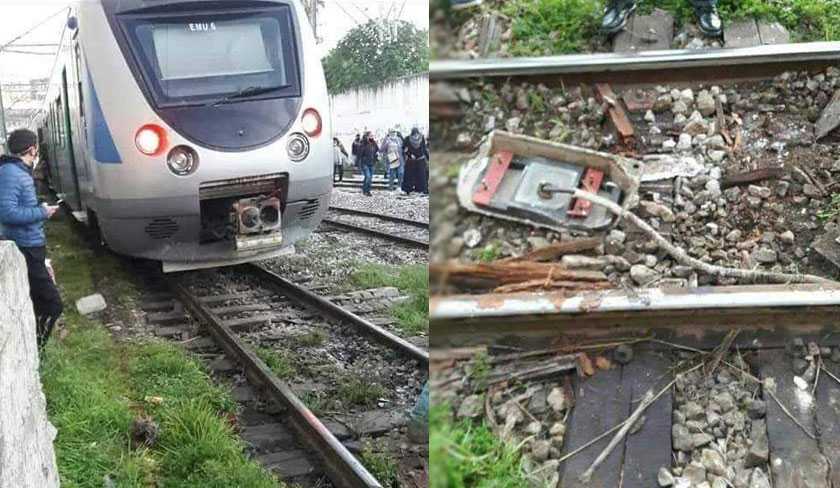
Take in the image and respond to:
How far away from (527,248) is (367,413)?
3.84 ft

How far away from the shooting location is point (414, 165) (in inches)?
499

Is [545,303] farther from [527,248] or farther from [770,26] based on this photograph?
[770,26]

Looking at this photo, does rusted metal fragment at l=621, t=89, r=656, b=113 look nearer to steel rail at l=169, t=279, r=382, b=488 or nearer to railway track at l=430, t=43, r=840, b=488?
railway track at l=430, t=43, r=840, b=488

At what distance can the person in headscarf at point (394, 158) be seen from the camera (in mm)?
14562

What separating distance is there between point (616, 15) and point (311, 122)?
231 centimetres

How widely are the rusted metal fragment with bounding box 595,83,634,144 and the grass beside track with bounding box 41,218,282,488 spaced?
2754mm

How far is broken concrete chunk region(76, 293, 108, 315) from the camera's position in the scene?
6000 mm

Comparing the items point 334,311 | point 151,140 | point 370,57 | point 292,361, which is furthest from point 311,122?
point 370,57

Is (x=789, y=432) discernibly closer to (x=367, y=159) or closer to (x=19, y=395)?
(x=19, y=395)

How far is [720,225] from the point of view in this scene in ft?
14.1

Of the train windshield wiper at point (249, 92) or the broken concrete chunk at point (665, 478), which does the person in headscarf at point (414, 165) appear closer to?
the train windshield wiper at point (249, 92)

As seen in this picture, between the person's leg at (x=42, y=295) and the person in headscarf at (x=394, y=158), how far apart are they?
9.75m

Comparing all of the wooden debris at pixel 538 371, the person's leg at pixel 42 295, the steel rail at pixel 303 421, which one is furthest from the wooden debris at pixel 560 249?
the person's leg at pixel 42 295

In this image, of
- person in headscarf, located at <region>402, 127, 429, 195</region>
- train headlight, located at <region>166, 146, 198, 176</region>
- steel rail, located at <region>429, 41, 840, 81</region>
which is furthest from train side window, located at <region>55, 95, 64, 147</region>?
steel rail, located at <region>429, 41, 840, 81</region>
